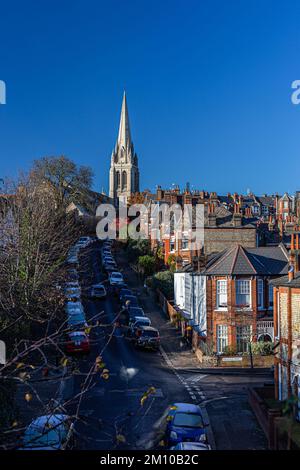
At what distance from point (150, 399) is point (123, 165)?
13194cm

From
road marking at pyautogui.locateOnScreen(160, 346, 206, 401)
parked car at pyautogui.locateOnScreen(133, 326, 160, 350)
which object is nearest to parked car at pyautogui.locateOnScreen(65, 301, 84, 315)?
parked car at pyautogui.locateOnScreen(133, 326, 160, 350)

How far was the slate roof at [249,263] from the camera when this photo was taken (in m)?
30.5

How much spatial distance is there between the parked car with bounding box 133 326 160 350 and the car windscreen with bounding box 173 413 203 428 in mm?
12897

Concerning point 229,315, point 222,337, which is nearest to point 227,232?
point 229,315

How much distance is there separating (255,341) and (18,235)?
51.5 feet

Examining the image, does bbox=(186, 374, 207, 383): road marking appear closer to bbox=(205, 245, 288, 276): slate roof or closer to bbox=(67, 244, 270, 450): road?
bbox=(67, 244, 270, 450): road

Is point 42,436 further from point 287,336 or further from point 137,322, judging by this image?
point 137,322

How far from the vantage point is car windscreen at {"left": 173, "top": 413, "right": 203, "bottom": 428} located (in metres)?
16.1

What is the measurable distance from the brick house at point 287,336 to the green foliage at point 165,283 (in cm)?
2366

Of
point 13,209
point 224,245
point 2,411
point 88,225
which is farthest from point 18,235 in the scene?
point 88,225

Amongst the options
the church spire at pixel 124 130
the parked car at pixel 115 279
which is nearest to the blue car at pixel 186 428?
the parked car at pixel 115 279

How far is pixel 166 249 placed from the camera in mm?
52562

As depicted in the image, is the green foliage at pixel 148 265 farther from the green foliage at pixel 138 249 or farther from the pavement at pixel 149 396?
the pavement at pixel 149 396
